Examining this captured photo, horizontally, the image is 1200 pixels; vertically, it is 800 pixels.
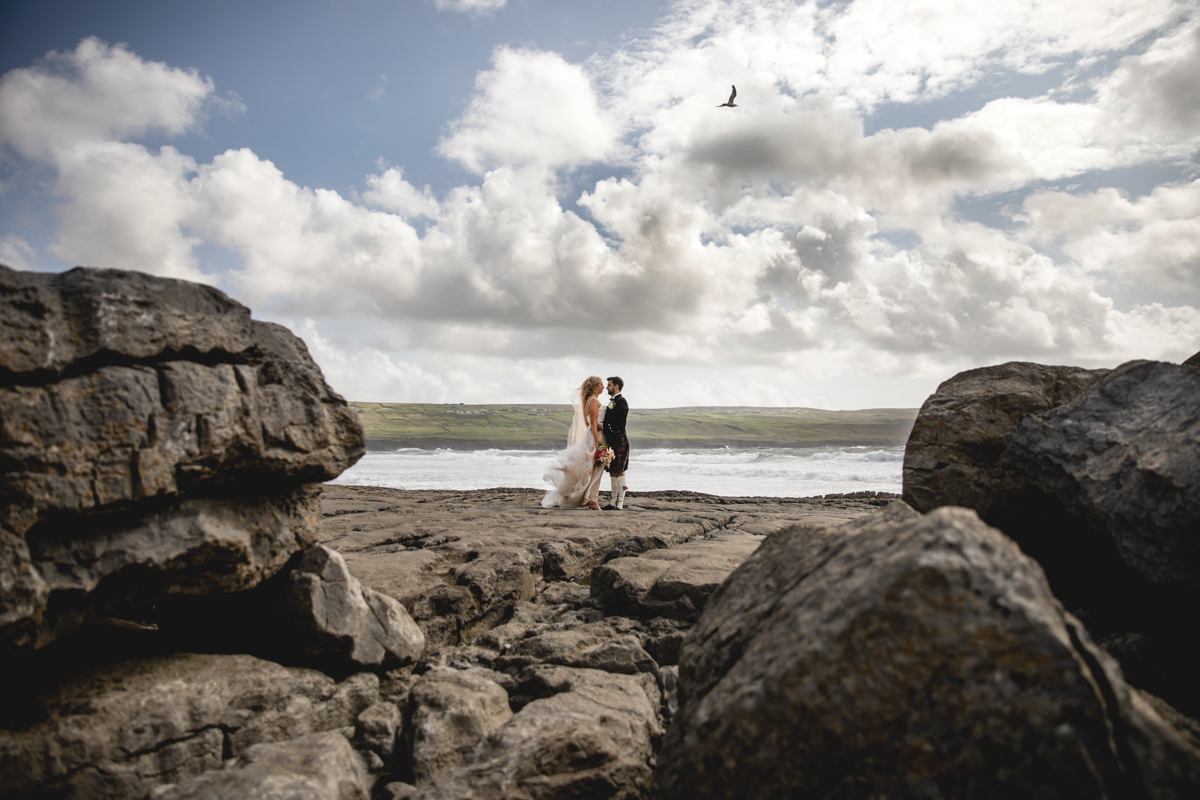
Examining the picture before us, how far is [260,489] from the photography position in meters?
2.81

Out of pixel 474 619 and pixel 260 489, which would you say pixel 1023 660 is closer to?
pixel 260 489

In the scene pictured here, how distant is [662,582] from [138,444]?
9.49ft

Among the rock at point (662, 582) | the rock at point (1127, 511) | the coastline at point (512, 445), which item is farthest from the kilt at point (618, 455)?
the coastline at point (512, 445)

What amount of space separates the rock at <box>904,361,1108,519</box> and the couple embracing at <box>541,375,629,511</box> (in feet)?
19.4

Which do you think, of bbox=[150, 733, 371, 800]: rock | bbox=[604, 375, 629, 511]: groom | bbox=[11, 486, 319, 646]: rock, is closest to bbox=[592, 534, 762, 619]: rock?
bbox=[150, 733, 371, 800]: rock

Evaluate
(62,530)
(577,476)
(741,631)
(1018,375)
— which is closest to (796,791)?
(741,631)

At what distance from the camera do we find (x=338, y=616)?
115 inches

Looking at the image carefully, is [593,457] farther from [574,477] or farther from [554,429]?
[554,429]

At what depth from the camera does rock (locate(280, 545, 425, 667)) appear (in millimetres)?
2879

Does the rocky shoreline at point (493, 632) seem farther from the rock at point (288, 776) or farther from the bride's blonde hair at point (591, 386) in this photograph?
the bride's blonde hair at point (591, 386)

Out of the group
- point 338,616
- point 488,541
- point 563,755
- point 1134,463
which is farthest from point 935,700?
point 488,541

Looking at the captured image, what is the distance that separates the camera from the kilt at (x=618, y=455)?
33.4ft

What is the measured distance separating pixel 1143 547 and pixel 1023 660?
4.79 ft

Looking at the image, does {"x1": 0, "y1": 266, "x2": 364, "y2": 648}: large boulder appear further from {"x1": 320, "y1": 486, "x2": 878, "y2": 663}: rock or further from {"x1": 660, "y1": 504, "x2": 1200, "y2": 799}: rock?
{"x1": 660, "y1": 504, "x2": 1200, "y2": 799}: rock
